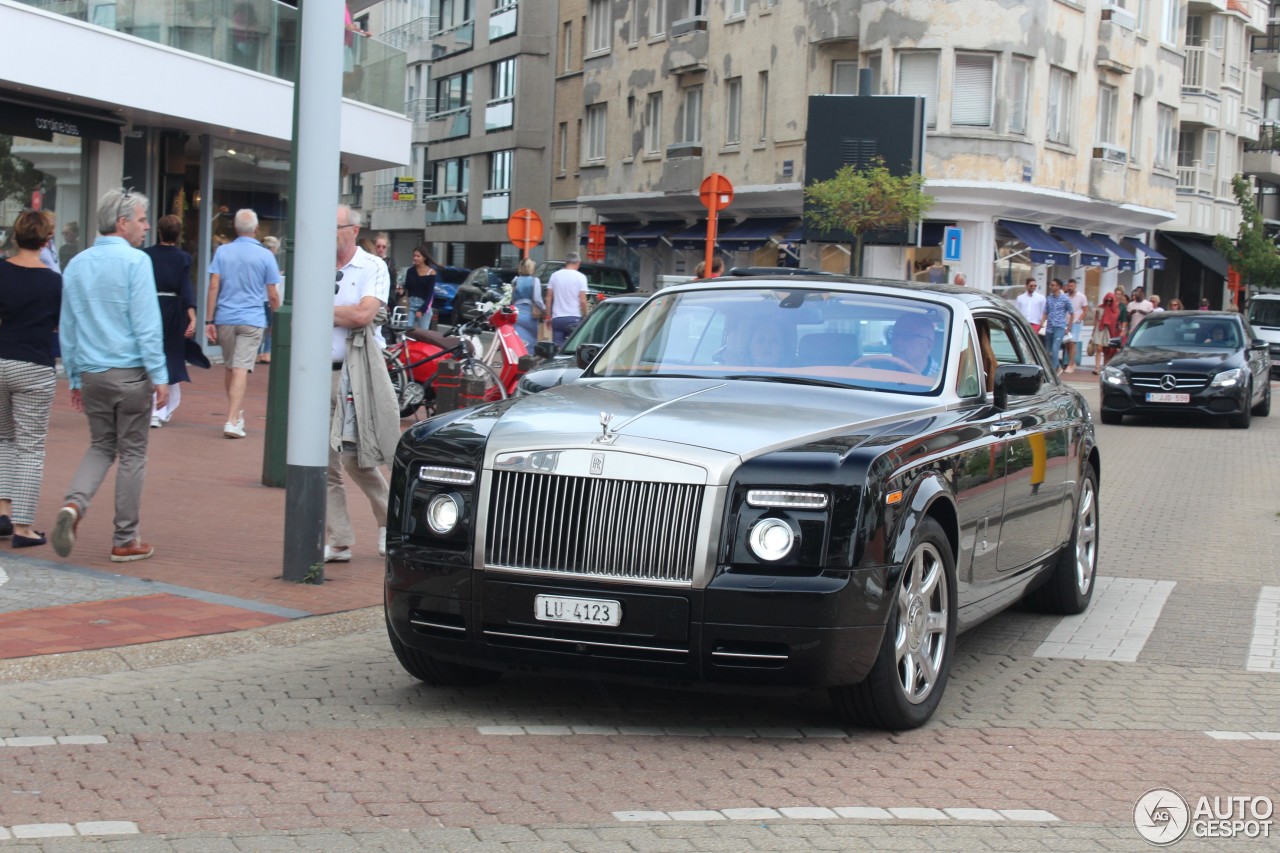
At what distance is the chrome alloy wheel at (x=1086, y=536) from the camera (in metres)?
8.75

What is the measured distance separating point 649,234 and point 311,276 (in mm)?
40658

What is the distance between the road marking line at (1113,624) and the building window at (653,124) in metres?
39.6

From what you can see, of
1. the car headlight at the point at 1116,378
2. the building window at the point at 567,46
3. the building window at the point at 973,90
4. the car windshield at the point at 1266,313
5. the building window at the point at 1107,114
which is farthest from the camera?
the building window at the point at 567,46

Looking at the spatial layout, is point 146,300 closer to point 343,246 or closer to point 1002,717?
point 343,246

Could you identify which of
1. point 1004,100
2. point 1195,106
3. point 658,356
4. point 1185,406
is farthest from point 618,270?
point 658,356

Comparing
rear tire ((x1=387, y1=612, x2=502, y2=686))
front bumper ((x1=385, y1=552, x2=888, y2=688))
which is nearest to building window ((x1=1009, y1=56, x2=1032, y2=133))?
rear tire ((x1=387, y1=612, x2=502, y2=686))

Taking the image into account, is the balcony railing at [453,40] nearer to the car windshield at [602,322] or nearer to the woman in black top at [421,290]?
the woman in black top at [421,290]

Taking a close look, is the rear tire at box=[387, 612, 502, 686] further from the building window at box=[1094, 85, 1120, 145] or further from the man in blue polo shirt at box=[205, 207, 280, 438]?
the building window at box=[1094, 85, 1120, 145]

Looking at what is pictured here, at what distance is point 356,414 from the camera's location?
29.7ft

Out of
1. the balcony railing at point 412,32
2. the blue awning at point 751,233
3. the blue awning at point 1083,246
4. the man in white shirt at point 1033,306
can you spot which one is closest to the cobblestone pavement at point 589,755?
the man in white shirt at point 1033,306

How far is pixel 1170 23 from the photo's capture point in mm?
49344

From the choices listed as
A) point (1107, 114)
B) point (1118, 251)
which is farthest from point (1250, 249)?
point (1107, 114)

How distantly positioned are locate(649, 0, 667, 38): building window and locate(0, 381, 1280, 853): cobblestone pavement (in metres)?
42.4

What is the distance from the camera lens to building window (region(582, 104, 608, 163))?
52500 millimetres
